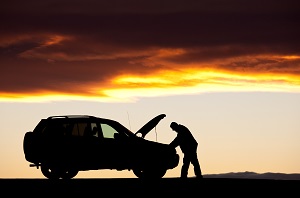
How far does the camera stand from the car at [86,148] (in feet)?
94.6

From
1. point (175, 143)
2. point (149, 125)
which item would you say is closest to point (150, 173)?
point (175, 143)

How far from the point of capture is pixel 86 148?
94.2ft

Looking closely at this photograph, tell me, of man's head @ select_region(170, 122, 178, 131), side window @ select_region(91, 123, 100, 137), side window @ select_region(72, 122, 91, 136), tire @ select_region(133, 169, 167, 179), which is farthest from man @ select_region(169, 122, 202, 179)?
side window @ select_region(72, 122, 91, 136)

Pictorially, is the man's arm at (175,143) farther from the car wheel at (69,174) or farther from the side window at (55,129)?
the side window at (55,129)

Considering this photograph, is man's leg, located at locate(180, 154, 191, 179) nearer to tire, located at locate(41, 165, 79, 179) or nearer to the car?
the car

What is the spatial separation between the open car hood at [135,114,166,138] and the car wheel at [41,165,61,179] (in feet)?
11.1

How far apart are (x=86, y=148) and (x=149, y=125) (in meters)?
3.58

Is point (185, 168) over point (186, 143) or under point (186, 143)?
under

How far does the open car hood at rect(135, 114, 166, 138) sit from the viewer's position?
101ft

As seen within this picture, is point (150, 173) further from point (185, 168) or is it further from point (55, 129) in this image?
point (55, 129)
